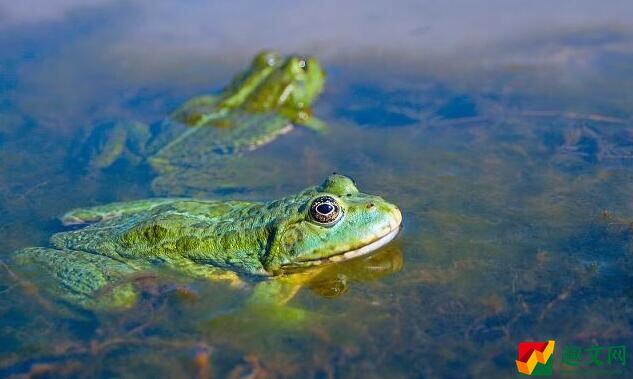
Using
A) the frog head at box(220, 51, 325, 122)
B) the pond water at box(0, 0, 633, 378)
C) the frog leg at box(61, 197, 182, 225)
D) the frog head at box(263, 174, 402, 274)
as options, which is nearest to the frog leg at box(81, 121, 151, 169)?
the pond water at box(0, 0, 633, 378)

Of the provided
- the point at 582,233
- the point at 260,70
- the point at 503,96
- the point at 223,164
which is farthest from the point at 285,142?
the point at 582,233

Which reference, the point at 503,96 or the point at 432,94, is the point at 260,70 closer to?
the point at 432,94

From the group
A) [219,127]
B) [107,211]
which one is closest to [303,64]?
[219,127]

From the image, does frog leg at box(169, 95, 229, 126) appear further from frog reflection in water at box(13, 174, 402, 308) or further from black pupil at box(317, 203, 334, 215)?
black pupil at box(317, 203, 334, 215)

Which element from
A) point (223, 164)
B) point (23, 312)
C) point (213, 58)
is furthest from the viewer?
point (213, 58)

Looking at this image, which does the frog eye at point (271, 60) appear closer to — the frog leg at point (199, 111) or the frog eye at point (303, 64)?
the frog eye at point (303, 64)
